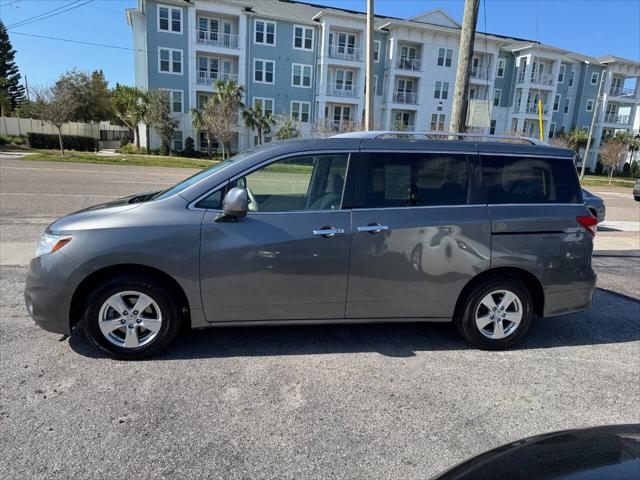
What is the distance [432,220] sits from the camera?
12.9 feet

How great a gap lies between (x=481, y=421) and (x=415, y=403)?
1.51 feet

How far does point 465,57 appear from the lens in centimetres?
823

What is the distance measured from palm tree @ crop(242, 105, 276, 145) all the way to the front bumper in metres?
39.3

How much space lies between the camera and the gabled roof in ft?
152

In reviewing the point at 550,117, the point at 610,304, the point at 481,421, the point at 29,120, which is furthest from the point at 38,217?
the point at 550,117

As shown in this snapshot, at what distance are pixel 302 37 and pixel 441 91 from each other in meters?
15.9

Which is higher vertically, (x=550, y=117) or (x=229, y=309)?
(x=550, y=117)

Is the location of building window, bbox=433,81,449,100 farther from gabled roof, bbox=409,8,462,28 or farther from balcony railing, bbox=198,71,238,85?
balcony railing, bbox=198,71,238,85

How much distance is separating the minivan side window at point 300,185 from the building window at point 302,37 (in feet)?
142

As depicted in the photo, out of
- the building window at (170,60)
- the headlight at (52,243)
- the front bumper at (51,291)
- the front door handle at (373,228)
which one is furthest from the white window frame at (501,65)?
the front bumper at (51,291)

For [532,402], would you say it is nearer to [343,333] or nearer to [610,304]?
[343,333]

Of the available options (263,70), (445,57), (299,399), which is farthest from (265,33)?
(299,399)

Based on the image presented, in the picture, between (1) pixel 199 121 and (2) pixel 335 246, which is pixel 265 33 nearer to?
(1) pixel 199 121

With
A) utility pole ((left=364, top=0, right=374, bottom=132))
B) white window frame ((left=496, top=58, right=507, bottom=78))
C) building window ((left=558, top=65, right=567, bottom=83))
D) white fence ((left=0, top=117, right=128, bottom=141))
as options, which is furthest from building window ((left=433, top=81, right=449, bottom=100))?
utility pole ((left=364, top=0, right=374, bottom=132))
